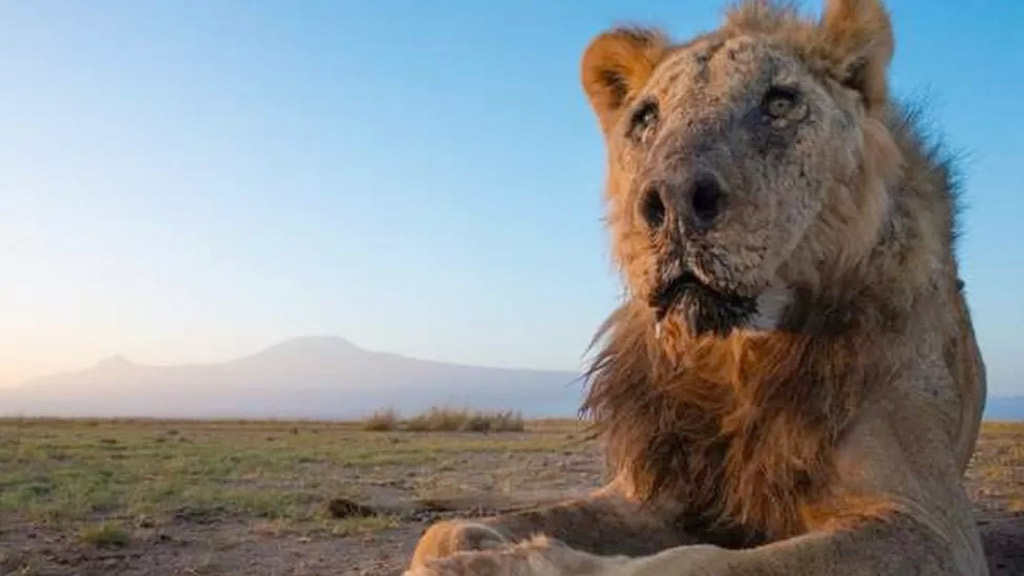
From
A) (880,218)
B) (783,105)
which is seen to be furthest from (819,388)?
(783,105)

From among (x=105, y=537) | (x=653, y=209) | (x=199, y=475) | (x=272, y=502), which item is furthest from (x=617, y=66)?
(x=199, y=475)

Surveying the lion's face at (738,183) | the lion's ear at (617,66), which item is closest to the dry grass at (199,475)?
the lion's ear at (617,66)

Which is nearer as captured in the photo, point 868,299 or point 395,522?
point 868,299

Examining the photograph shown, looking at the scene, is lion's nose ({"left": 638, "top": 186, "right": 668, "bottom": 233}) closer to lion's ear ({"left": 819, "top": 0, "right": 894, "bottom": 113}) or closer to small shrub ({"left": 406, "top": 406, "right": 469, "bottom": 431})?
lion's ear ({"left": 819, "top": 0, "right": 894, "bottom": 113})

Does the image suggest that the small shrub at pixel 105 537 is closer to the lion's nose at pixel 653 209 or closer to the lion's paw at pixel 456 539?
the lion's paw at pixel 456 539

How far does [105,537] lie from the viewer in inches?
268

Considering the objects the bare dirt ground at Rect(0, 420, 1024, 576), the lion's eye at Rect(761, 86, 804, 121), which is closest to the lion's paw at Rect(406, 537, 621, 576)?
the lion's eye at Rect(761, 86, 804, 121)

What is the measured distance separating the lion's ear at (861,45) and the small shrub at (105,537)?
5.16m

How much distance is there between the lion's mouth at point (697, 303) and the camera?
9.75ft

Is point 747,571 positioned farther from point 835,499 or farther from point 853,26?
point 853,26

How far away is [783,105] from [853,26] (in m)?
0.57

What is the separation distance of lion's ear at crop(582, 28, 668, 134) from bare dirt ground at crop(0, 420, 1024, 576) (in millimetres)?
2616

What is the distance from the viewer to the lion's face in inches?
114

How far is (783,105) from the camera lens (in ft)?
11.1
